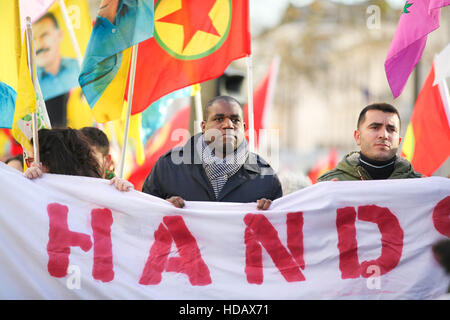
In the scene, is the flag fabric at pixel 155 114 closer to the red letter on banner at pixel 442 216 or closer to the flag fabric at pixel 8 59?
the flag fabric at pixel 8 59

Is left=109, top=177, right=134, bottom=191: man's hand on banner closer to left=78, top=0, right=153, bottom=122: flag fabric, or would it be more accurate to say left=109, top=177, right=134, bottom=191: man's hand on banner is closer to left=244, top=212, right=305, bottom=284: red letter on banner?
left=244, top=212, right=305, bottom=284: red letter on banner

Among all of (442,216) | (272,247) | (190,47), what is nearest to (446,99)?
(442,216)

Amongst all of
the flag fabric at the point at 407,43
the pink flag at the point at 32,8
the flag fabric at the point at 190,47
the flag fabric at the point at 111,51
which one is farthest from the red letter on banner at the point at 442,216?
the pink flag at the point at 32,8

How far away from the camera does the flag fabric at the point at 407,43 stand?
15.9 ft

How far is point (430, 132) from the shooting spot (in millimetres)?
5977

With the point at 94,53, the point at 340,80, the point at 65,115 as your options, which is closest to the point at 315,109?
the point at 340,80

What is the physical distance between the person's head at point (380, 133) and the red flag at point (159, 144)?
117 inches

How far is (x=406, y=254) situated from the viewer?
12.5 ft

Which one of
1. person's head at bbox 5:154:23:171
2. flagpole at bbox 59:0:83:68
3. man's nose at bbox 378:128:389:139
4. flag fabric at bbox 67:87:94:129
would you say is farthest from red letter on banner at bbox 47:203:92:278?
flag fabric at bbox 67:87:94:129

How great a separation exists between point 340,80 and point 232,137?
33.8 meters

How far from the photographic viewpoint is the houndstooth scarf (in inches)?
164

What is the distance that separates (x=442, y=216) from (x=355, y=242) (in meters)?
0.53

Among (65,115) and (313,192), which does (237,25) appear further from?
(65,115)

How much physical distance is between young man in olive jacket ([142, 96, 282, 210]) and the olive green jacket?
1.32ft
